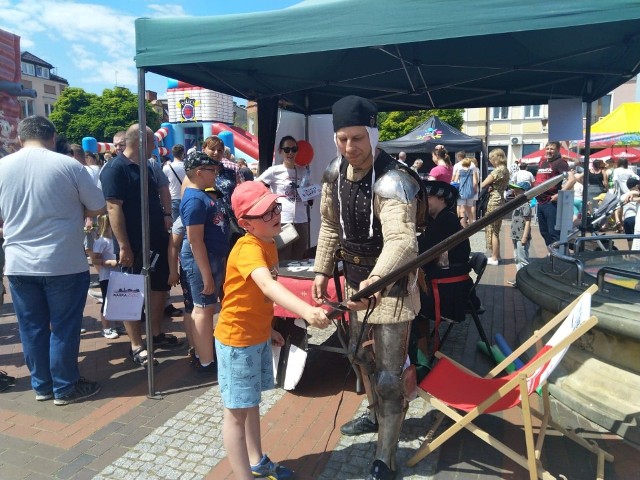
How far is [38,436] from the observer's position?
3.21m

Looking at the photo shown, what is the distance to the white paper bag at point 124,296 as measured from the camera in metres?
4.05

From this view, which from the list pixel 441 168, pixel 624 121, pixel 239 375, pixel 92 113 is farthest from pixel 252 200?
pixel 92 113

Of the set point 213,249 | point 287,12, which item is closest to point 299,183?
point 213,249

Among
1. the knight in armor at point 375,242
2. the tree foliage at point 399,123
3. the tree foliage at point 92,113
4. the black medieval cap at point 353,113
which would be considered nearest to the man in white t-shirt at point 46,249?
the knight in armor at point 375,242

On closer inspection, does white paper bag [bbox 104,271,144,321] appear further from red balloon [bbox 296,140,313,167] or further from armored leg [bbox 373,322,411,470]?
red balloon [bbox 296,140,313,167]

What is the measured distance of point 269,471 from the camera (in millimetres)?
2625

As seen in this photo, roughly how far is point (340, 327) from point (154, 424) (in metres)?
1.43

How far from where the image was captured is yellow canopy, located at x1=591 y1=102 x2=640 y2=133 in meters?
10.6

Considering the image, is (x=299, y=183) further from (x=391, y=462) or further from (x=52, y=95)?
(x=52, y=95)

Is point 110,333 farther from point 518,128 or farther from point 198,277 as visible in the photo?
point 518,128

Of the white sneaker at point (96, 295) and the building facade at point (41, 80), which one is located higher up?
the building facade at point (41, 80)

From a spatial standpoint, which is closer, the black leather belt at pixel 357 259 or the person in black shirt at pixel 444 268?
the black leather belt at pixel 357 259

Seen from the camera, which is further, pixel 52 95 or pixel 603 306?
pixel 52 95

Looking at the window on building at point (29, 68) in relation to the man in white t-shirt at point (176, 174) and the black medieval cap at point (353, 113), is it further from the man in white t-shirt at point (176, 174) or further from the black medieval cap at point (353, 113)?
the black medieval cap at point (353, 113)
